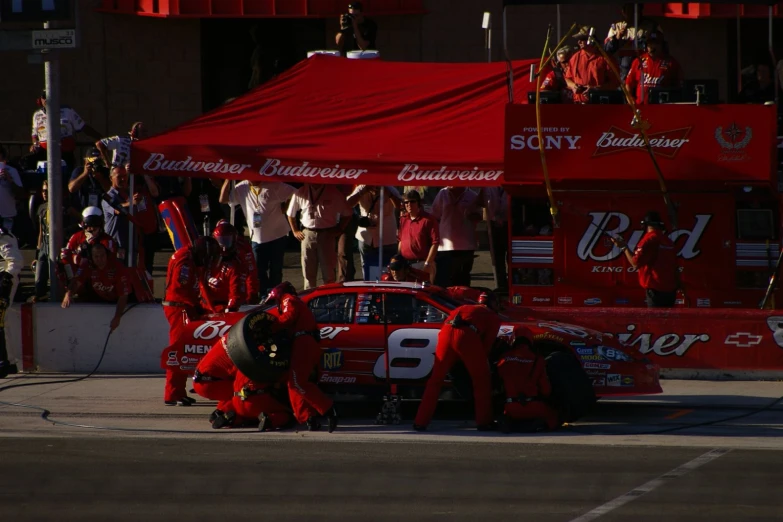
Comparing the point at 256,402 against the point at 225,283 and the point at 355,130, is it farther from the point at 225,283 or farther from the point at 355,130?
the point at 355,130

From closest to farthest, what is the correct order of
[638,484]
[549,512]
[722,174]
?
[549,512]
[638,484]
[722,174]

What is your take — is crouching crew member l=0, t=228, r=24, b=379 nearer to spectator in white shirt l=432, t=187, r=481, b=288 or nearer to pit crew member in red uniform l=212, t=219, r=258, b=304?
pit crew member in red uniform l=212, t=219, r=258, b=304

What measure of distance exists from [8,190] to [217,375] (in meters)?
7.28

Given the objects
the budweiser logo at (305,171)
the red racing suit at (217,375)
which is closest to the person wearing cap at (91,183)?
the budweiser logo at (305,171)

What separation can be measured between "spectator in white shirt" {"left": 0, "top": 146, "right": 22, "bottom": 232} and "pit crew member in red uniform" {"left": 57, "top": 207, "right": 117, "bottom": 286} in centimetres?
339

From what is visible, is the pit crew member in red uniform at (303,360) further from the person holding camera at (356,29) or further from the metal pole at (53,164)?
the person holding camera at (356,29)

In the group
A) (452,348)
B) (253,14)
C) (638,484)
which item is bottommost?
(638,484)

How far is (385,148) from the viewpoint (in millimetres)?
16484

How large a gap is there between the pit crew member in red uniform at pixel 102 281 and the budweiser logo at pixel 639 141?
5806mm

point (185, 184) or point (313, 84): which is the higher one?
point (313, 84)

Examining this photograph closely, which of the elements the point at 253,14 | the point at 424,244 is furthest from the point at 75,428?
the point at 253,14

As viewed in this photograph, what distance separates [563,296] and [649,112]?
242cm

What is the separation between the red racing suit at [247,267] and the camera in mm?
14406

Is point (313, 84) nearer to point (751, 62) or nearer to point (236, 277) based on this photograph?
point (236, 277)
